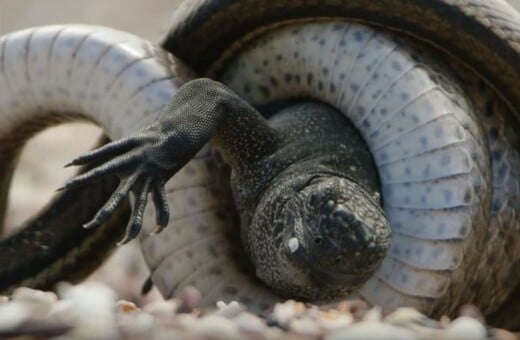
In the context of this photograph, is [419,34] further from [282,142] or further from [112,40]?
[112,40]

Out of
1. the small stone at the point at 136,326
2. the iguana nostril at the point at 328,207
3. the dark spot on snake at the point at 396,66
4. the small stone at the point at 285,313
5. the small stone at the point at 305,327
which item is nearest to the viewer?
the small stone at the point at 136,326

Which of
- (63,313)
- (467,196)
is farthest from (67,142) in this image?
(63,313)

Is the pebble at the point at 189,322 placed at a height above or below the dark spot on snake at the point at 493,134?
below

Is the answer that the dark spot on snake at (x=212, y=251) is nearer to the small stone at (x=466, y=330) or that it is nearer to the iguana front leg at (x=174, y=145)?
the iguana front leg at (x=174, y=145)

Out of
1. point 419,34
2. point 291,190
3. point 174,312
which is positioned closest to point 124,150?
point 291,190

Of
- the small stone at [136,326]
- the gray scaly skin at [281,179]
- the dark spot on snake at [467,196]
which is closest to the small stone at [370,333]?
the small stone at [136,326]

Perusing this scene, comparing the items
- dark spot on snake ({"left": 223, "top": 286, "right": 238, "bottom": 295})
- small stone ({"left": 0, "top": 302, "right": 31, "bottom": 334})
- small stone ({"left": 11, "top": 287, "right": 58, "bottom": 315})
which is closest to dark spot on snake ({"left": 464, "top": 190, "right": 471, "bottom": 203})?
dark spot on snake ({"left": 223, "top": 286, "right": 238, "bottom": 295})

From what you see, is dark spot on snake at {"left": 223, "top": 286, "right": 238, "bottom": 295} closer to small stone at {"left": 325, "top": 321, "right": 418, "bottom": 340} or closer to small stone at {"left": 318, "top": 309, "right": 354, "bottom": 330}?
small stone at {"left": 318, "top": 309, "right": 354, "bottom": 330}
